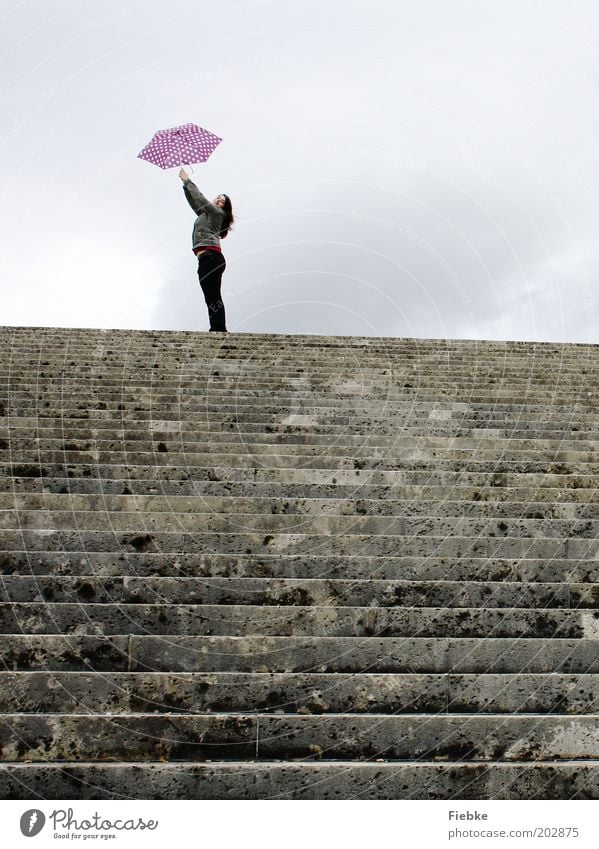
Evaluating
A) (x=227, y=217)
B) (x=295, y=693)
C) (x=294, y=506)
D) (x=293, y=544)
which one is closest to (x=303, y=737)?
(x=295, y=693)

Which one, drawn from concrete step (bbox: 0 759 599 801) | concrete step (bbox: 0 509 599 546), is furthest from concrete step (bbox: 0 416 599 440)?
concrete step (bbox: 0 759 599 801)

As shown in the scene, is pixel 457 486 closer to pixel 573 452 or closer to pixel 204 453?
pixel 573 452

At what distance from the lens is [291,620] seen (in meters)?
4.19

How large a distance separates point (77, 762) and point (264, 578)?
1476 millimetres

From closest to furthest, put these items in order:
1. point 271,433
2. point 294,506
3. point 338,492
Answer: point 294,506
point 338,492
point 271,433

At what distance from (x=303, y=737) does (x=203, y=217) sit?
23.9 feet

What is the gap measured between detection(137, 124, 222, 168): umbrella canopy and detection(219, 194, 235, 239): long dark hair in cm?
60

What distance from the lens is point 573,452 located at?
264 inches

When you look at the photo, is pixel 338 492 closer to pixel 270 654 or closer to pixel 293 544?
pixel 293 544

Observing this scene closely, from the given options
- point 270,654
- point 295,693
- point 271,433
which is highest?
point 271,433

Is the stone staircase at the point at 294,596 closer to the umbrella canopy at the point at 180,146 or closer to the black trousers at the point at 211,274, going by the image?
the black trousers at the point at 211,274

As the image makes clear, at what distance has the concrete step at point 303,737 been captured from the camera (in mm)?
3438

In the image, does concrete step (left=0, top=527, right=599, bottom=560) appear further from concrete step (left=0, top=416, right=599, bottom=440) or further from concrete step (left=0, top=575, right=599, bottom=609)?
concrete step (left=0, top=416, right=599, bottom=440)

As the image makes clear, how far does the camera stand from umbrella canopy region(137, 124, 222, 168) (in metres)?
9.44
